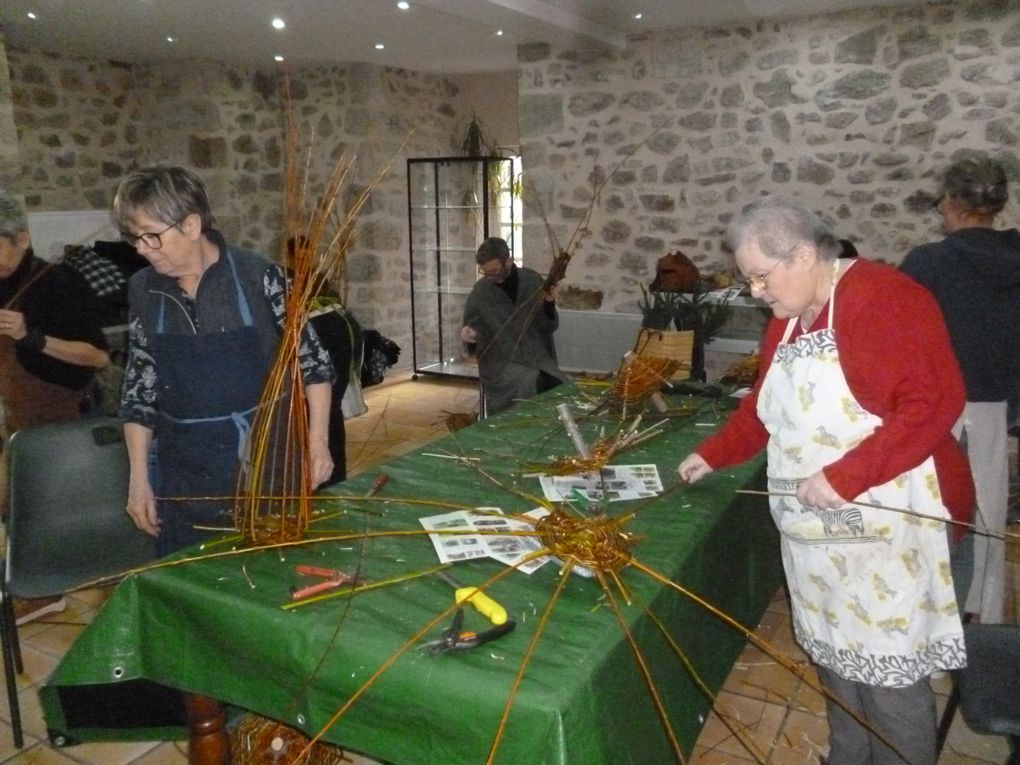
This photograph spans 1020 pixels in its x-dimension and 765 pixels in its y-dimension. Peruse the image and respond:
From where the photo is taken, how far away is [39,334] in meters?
2.57

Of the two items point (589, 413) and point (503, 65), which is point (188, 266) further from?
point (503, 65)

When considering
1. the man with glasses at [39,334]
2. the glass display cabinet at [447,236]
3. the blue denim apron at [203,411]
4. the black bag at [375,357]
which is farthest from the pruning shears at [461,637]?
the glass display cabinet at [447,236]

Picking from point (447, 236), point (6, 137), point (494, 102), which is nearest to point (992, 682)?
point (6, 137)

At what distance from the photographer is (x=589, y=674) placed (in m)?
1.24

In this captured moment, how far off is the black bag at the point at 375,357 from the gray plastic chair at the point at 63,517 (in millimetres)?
4031

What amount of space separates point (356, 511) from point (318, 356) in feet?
1.33

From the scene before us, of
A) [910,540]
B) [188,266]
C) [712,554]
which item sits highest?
[188,266]

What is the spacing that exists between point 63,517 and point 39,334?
1.99ft

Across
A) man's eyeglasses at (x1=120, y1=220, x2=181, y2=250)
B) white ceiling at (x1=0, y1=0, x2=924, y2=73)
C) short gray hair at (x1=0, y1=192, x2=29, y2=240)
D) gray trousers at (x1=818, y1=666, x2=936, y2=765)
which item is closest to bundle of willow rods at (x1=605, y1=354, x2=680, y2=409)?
gray trousers at (x1=818, y1=666, x2=936, y2=765)

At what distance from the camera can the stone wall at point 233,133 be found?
234 inches

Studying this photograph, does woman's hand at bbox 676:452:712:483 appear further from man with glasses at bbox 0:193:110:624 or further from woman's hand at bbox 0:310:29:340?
woman's hand at bbox 0:310:29:340

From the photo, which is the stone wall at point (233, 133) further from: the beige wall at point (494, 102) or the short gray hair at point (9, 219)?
the short gray hair at point (9, 219)

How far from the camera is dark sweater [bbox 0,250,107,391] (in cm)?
262

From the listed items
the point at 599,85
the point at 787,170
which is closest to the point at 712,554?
the point at 787,170
